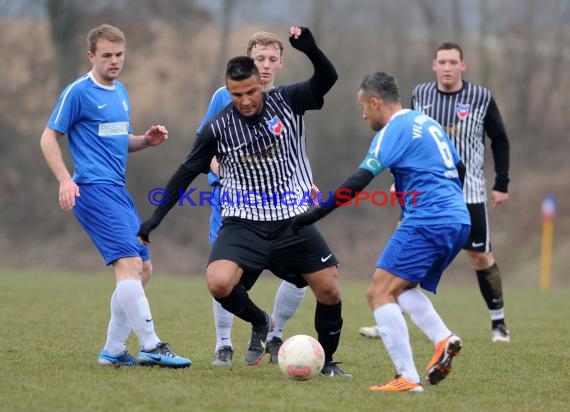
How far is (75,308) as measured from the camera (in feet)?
36.3

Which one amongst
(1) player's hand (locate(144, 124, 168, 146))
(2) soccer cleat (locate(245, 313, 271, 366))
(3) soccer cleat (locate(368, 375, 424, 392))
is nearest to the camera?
(3) soccer cleat (locate(368, 375, 424, 392))

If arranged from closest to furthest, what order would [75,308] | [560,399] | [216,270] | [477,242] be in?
1. [560,399]
2. [216,270]
3. [477,242]
4. [75,308]

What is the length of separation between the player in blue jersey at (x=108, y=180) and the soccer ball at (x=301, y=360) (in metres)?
0.85

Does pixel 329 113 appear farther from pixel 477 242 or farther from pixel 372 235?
pixel 477 242

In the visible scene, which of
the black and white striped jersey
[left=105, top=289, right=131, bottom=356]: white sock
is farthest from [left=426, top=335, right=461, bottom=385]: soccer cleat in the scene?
the black and white striped jersey

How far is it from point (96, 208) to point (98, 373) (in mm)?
1115

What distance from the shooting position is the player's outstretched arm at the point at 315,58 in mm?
5855

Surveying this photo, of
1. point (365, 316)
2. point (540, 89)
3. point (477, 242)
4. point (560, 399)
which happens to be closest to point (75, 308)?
point (365, 316)

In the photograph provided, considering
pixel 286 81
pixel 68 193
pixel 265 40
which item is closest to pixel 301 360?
pixel 68 193

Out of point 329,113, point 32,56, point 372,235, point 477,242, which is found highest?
point 32,56

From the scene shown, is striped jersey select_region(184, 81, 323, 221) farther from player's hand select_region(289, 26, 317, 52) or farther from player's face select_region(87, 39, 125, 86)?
player's face select_region(87, 39, 125, 86)

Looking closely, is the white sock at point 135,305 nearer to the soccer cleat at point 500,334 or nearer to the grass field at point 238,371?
the grass field at point 238,371

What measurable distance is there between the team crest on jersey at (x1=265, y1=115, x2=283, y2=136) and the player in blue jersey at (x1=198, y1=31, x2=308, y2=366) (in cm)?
83

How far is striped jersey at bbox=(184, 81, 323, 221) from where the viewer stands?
241 inches
